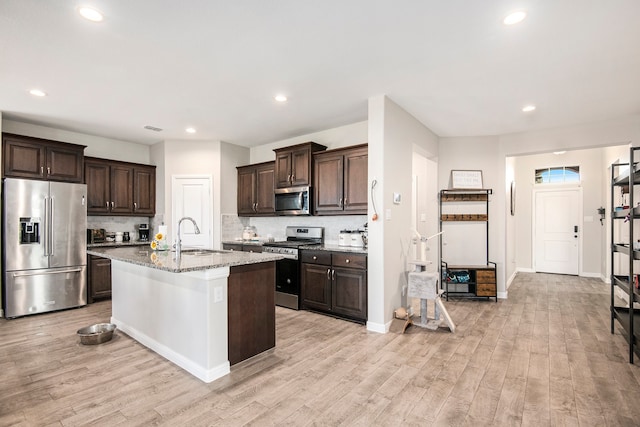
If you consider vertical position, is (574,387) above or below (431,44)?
below

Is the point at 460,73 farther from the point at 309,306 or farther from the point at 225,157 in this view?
the point at 225,157

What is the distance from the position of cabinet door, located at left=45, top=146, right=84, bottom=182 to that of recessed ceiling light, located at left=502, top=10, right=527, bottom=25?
5636 mm

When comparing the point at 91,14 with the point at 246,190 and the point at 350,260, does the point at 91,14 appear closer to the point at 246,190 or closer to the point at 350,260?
the point at 350,260

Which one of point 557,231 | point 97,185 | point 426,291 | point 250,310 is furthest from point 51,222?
point 557,231

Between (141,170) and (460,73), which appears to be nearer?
(460,73)

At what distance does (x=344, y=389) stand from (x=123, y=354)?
2127mm

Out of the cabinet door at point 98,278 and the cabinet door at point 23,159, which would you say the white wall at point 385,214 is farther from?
the cabinet door at point 23,159

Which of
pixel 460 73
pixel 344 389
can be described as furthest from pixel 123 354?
pixel 460 73

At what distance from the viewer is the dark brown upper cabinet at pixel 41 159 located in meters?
4.28

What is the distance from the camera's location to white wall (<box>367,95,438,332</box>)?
3627mm

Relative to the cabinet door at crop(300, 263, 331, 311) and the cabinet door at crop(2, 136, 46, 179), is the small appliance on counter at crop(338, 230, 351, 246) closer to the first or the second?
the cabinet door at crop(300, 263, 331, 311)

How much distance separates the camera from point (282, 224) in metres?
5.83

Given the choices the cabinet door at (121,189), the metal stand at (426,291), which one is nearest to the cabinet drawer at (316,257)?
the metal stand at (426,291)

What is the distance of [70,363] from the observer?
2.84 m
